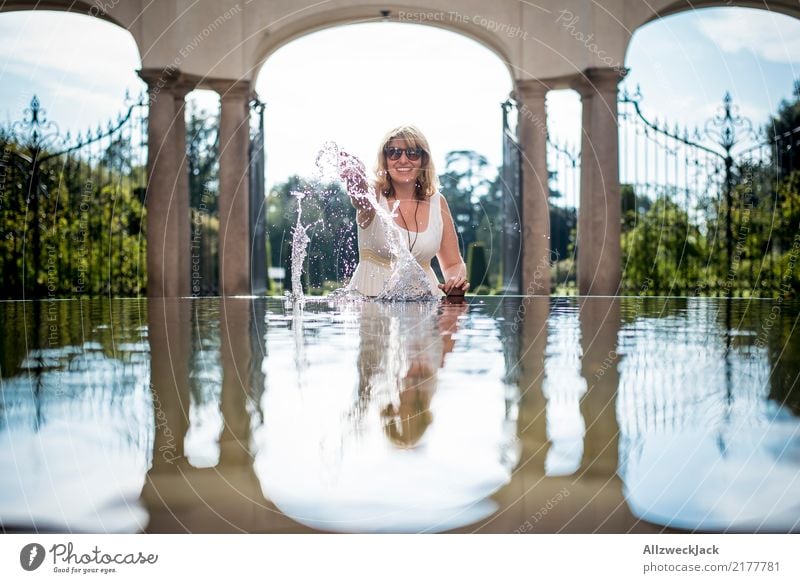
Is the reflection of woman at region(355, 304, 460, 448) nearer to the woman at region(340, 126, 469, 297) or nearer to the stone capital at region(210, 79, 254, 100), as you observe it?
the woman at region(340, 126, 469, 297)

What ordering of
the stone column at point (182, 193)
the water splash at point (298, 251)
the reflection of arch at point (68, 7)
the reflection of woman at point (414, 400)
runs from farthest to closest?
the stone column at point (182, 193) < the reflection of arch at point (68, 7) < the water splash at point (298, 251) < the reflection of woman at point (414, 400)

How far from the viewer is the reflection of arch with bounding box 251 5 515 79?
444 inches

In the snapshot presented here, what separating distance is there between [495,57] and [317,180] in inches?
226

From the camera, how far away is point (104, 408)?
1722 millimetres

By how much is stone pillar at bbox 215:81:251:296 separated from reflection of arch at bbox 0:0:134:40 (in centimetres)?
140

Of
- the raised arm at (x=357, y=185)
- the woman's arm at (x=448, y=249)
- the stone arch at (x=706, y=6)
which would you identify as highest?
the stone arch at (x=706, y=6)

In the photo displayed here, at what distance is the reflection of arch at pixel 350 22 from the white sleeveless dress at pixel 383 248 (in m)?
5.73

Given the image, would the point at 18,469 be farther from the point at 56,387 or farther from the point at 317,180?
the point at 317,180

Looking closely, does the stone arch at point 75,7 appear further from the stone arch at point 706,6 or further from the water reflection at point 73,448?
the water reflection at point 73,448

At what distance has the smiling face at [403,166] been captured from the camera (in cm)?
639

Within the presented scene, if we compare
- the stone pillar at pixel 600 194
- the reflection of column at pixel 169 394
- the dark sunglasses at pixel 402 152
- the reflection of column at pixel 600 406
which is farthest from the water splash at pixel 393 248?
the stone pillar at pixel 600 194

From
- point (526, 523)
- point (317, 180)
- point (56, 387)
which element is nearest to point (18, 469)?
point (56, 387)

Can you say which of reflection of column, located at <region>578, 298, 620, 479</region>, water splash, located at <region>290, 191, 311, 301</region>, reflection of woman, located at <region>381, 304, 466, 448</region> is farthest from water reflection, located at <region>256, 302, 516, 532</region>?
water splash, located at <region>290, 191, 311, 301</region>

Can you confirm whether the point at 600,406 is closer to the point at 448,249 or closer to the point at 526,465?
the point at 526,465
